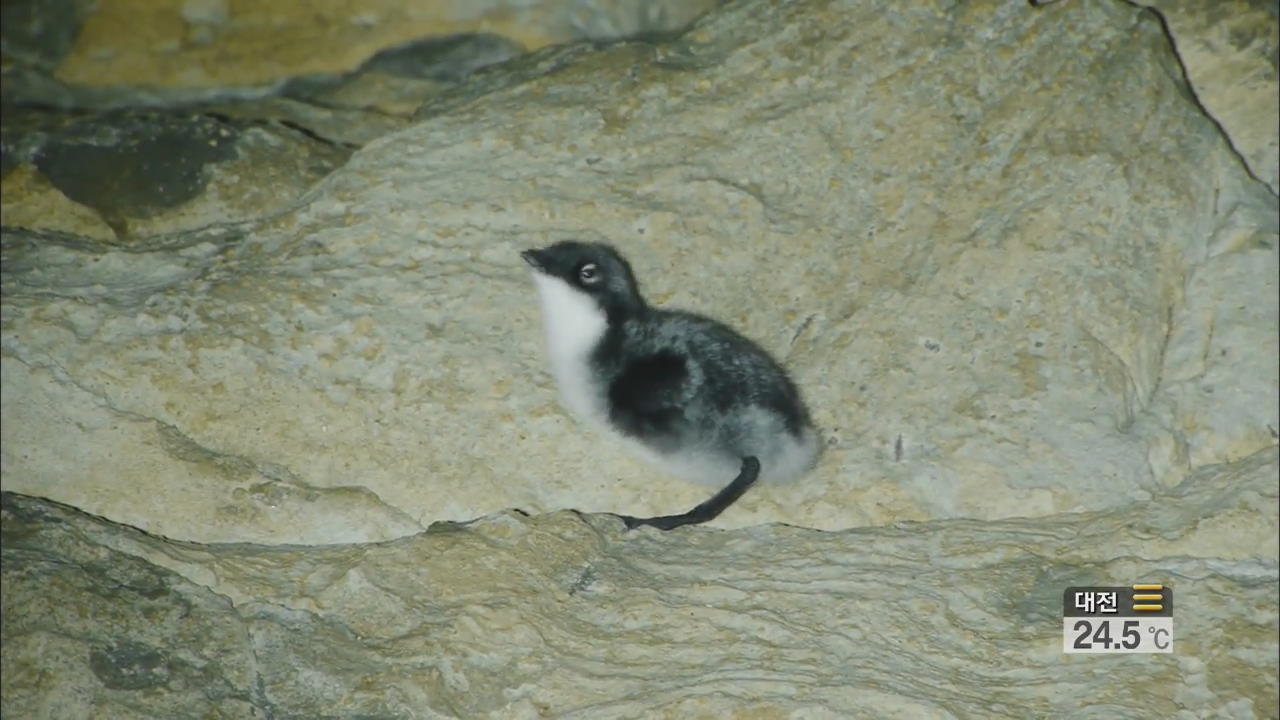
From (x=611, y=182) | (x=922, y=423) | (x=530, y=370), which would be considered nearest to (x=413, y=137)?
(x=611, y=182)

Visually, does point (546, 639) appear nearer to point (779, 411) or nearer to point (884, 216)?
point (779, 411)

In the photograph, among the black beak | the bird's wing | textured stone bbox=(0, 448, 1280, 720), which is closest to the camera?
textured stone bbox=(0, 448, 1280, 720)

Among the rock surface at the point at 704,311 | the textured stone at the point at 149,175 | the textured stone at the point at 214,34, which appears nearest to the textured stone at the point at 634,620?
the rock surface at the point at 704,311

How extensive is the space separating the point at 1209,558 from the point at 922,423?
1.09 m

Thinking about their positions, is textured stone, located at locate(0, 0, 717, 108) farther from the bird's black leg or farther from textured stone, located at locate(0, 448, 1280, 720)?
textured stone, located at locate(0, 448, 1280, 720)

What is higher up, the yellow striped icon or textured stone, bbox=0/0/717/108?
textured stone, bbox=0/0/717/108

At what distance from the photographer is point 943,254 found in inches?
210

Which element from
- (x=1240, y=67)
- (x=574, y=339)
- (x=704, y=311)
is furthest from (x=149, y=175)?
(x=1240, y=67)

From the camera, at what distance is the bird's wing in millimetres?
4980

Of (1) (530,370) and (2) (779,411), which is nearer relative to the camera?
(2) (779,411)

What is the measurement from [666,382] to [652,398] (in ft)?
0.26

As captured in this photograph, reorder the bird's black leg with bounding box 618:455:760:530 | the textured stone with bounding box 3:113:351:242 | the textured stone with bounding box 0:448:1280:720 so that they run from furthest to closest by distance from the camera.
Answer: the textured stone with bounding box 3:113:351:242, the bird's black leg with bounding box 618:455:760:530, the textured stone with bounding box 0:448:1280:720

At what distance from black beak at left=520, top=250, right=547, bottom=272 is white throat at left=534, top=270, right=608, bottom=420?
0.12ft

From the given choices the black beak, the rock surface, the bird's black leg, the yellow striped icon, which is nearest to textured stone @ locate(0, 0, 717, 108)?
the rock surface
